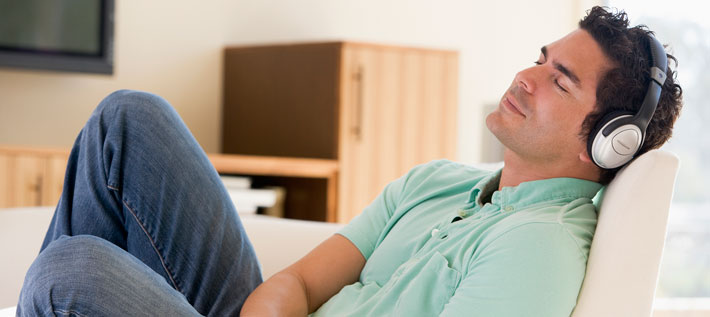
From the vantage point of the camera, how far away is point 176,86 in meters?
3.34

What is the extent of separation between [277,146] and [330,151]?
297mm

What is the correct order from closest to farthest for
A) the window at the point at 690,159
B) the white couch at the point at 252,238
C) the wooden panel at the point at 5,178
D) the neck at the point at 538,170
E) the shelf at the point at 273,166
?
the neck at the point at 538,170
the white couch at the point at 252,238
the wooden panel at the point at 5,178
the shelf at the point at 273,166
the window at the point at 690,159

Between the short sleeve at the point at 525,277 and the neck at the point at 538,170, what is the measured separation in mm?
→ 192

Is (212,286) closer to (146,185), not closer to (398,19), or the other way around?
(146,185)

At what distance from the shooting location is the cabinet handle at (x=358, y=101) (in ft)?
10.1

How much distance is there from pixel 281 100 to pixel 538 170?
210cm

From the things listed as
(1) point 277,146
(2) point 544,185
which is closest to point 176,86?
(1) point 277,146

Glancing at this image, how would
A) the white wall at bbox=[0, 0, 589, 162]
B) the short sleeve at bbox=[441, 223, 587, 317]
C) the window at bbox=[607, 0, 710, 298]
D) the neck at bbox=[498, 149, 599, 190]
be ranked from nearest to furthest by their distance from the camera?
the short sleeve at bbox=[441, 223, 587, 317], the neck at bbox=[498, 149, 599, 190], the white wall at bbox=[0, 0, 589, 162], the window at bbox=[607, 0, 710, 298]

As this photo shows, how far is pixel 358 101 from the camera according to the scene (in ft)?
10.1

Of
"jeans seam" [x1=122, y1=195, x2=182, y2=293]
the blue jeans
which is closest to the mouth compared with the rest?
the blue jeans

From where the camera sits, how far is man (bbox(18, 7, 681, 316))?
101cm

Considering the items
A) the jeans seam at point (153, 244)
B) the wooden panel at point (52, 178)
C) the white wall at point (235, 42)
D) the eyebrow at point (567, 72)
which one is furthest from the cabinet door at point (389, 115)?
the eyebrow at point (567, 72)

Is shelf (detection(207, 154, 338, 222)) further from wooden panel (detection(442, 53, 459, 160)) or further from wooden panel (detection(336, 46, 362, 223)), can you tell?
wooden panel (detection(442, 53, 459, 160))

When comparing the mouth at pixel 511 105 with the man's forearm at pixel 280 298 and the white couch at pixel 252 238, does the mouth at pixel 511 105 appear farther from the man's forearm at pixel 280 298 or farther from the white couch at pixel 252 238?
the white couch at pixel 252 238
